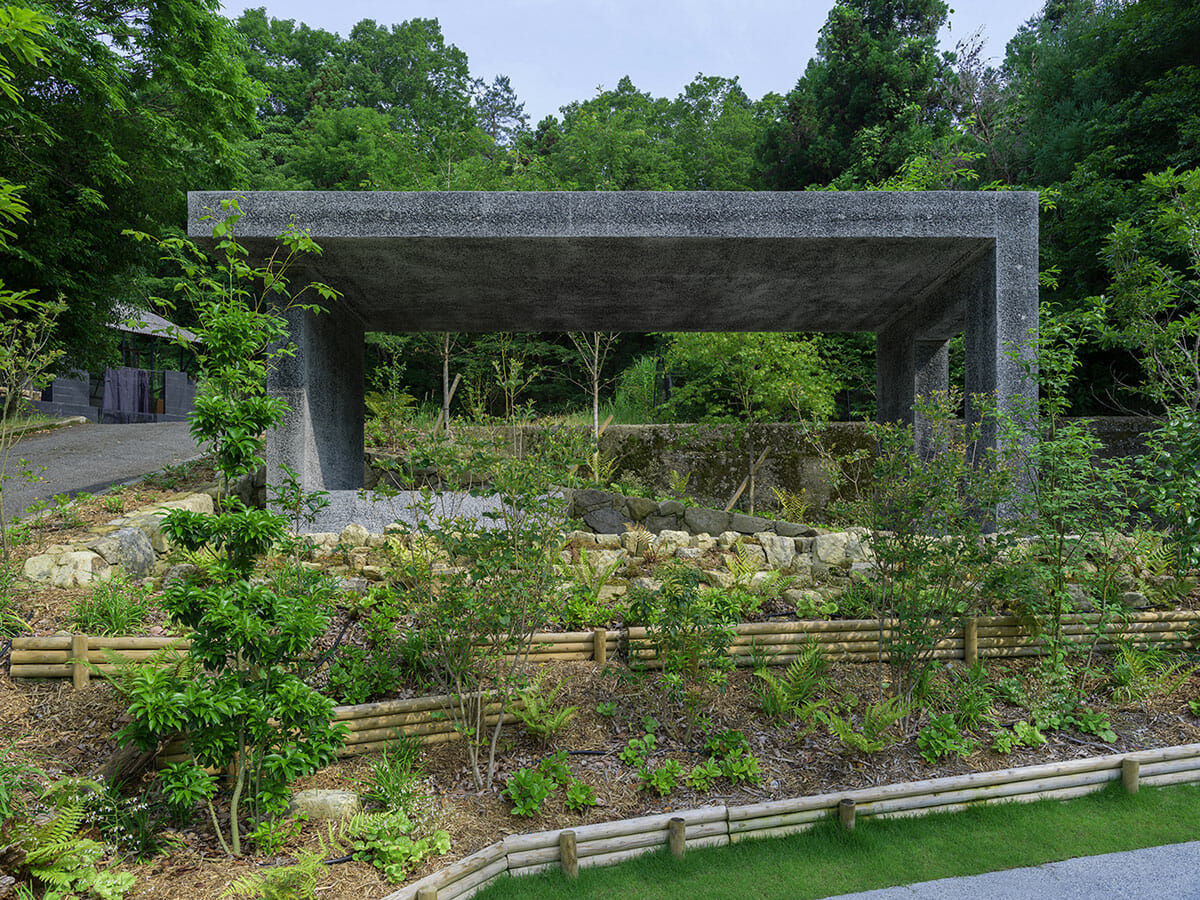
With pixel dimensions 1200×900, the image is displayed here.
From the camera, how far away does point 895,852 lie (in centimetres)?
344

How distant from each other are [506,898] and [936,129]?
59.5 ft

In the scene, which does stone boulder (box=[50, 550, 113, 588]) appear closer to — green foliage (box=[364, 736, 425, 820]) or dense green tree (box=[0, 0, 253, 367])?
green foliage (box=[364, 736, 425, 820])

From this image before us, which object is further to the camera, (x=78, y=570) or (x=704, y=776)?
(x=78, y=570)

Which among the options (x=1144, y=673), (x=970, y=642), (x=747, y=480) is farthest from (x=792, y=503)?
(x=1144, y=673)

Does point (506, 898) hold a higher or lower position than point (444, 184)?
lower

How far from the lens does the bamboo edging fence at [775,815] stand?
3.15m

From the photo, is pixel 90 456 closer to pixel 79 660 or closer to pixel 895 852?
pixel 79 660

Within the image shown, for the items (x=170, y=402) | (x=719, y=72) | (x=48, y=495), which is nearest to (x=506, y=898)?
(x=48, y=495)

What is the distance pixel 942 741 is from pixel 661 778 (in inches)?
66.2

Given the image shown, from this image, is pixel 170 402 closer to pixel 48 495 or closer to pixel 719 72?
pixel 48 495

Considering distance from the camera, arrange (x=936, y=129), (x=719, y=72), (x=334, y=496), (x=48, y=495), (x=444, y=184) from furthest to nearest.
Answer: (x=719, y=72) → (x=936, y=129) → (x=444, y=184) → (x=48, y=495) → (x=334, y=496)

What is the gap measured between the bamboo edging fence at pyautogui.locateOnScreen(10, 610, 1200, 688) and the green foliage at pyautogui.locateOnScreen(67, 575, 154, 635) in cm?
243

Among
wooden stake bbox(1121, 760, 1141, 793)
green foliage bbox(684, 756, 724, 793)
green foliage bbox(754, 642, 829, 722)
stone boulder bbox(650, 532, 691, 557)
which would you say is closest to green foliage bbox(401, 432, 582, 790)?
green foliage bbox(684, 756, 724, 793)

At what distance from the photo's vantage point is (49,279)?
10.8 meters
